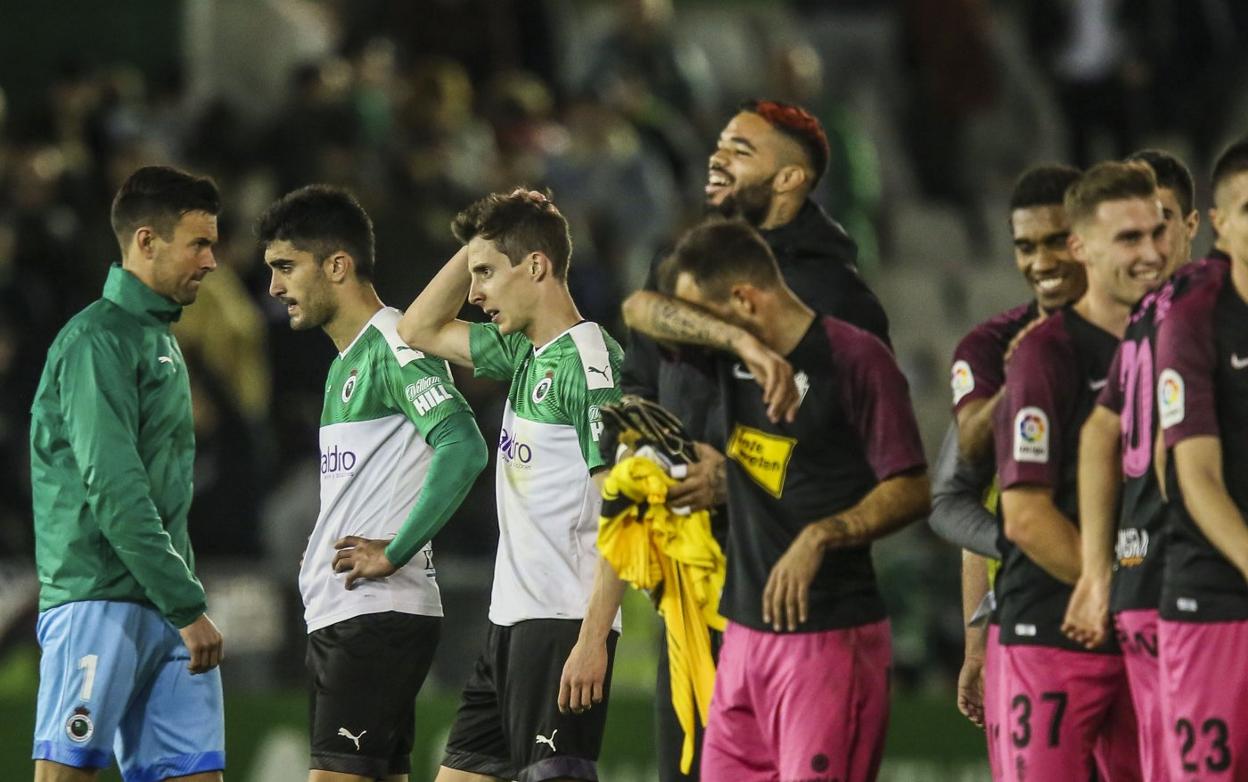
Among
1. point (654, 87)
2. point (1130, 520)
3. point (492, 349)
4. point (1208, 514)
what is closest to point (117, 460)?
point (492, 349)

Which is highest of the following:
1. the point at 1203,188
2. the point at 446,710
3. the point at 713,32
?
the point at 713,32

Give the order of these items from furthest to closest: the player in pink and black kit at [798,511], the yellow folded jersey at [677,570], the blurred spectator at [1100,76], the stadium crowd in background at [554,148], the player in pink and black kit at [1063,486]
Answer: the blurred spectator at [1100,76] < the stadium crowd in background at [554,148] < the yellow folded jersey at [677,570] < the player in pink and black kit at [1063,486] < the player in pink and black kit at [798,511]

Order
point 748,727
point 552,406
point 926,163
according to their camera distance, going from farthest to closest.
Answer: point 926,163 < point 552,406 < point 748,727

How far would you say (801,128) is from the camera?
716 cm

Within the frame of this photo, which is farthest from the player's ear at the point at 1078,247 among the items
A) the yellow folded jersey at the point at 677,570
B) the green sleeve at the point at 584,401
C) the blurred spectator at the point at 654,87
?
the blurred spectator at the point at 654,87

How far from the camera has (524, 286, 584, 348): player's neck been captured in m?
7.07

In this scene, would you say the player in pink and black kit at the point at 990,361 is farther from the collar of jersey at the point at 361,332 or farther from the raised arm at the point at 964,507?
the collar of jersey at the point at 361,332

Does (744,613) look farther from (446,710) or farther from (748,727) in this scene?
(446,710)

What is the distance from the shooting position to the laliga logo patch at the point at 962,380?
6672 mm

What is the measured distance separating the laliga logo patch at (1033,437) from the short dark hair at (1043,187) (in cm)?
101

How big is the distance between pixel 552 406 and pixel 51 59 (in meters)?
9.96

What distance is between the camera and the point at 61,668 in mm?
7020

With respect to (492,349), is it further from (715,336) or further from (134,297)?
(715,336)

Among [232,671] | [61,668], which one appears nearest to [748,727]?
[61,668]
